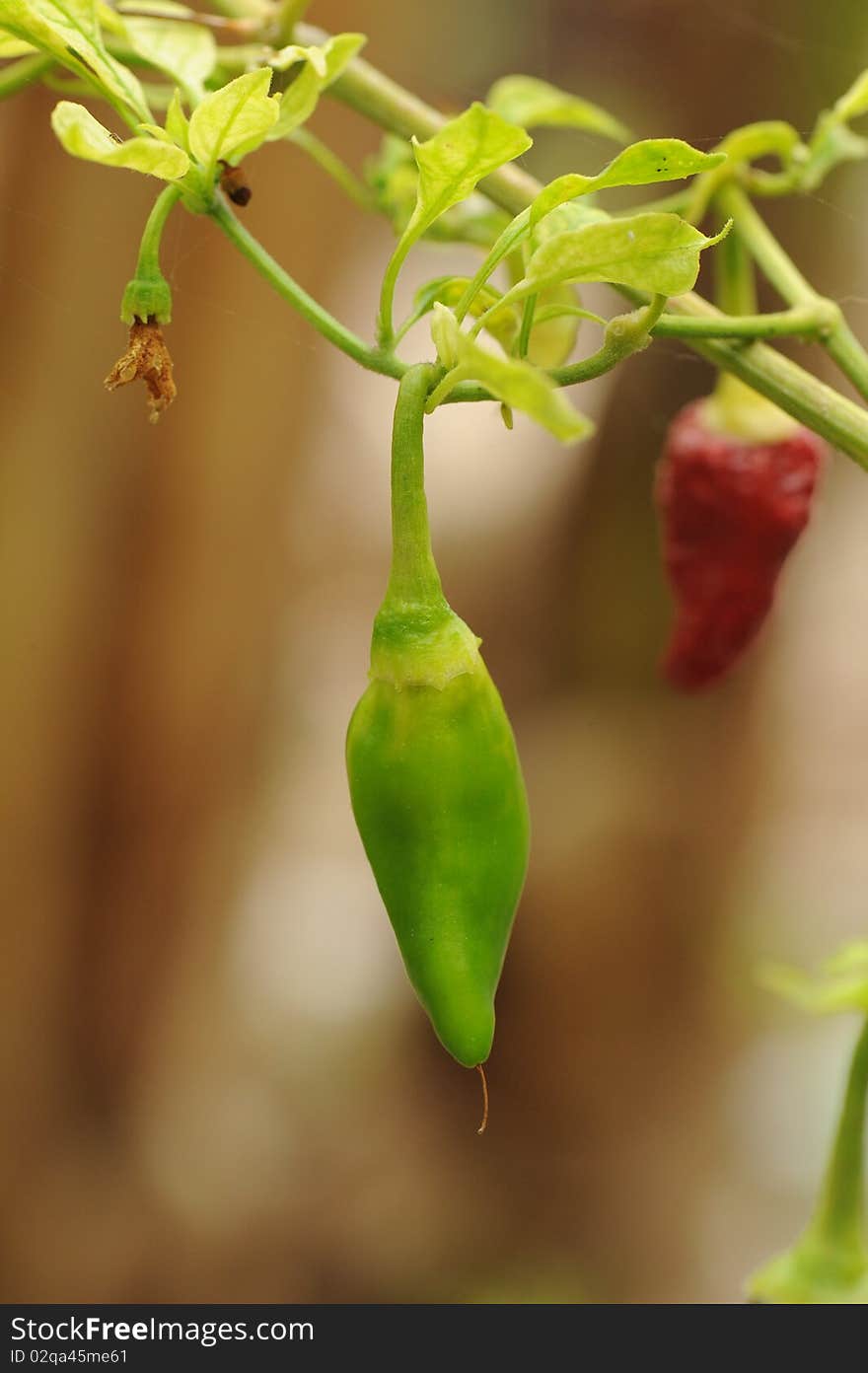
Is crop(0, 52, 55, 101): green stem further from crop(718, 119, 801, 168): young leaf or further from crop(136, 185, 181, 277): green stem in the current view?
crop(718, 119, 801, 168): young leaf

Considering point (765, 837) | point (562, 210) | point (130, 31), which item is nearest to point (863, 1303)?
point (562, 210)

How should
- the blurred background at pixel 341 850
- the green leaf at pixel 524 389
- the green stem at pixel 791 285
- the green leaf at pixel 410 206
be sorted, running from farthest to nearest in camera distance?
the blurred background at pixel 341 850, the green leaf at pixel 410 206, the green stem at pixel 791 285, the green leaf at pixel 524 389

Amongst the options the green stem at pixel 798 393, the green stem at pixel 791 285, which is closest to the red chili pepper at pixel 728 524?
the green stem at pixel 791 285

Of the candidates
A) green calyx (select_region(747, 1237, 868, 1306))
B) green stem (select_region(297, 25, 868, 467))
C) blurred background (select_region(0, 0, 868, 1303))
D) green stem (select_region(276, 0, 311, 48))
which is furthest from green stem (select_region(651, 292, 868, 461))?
blurred background (select_region(0, 0, 868, 1303))

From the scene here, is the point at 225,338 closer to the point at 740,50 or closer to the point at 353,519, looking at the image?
the point at 353,519

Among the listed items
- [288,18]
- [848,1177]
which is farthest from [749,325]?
[848,1177]

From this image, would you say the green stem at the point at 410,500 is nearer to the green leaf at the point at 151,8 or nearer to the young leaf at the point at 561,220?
the young leaf at the point at 561,220
